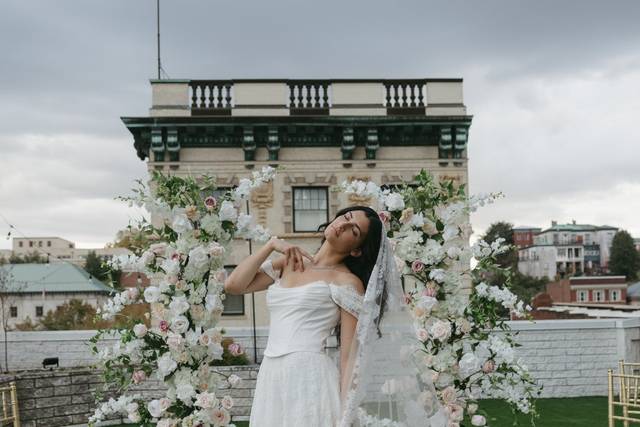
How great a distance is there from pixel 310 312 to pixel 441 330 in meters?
2.17

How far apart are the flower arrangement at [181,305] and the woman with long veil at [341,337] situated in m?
1.49

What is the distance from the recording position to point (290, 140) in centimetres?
1997

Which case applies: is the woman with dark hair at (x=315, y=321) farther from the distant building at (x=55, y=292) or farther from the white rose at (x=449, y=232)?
the distant building at (x=55, y=292)

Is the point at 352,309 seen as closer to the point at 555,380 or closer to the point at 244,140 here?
the point at 555,380

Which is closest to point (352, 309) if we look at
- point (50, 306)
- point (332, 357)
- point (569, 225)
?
point (332, 357)

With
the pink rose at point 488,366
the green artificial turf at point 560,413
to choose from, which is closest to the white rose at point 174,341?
the pink rose at point 488,366

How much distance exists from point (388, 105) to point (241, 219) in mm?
15150

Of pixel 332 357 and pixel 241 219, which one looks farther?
pixel 241 219

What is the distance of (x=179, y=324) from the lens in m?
5.59

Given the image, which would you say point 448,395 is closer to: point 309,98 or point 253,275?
point 253,275

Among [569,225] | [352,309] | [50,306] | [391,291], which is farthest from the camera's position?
[569,225]

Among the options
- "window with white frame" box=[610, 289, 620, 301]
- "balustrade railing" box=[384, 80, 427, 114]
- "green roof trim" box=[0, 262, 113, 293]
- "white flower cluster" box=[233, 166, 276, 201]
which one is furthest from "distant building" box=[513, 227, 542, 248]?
"white flower cluster" box=[233, 166, 276, 201]

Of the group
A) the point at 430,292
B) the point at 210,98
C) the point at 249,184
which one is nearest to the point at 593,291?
the point at 210,98

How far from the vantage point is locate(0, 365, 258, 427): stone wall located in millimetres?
12359
